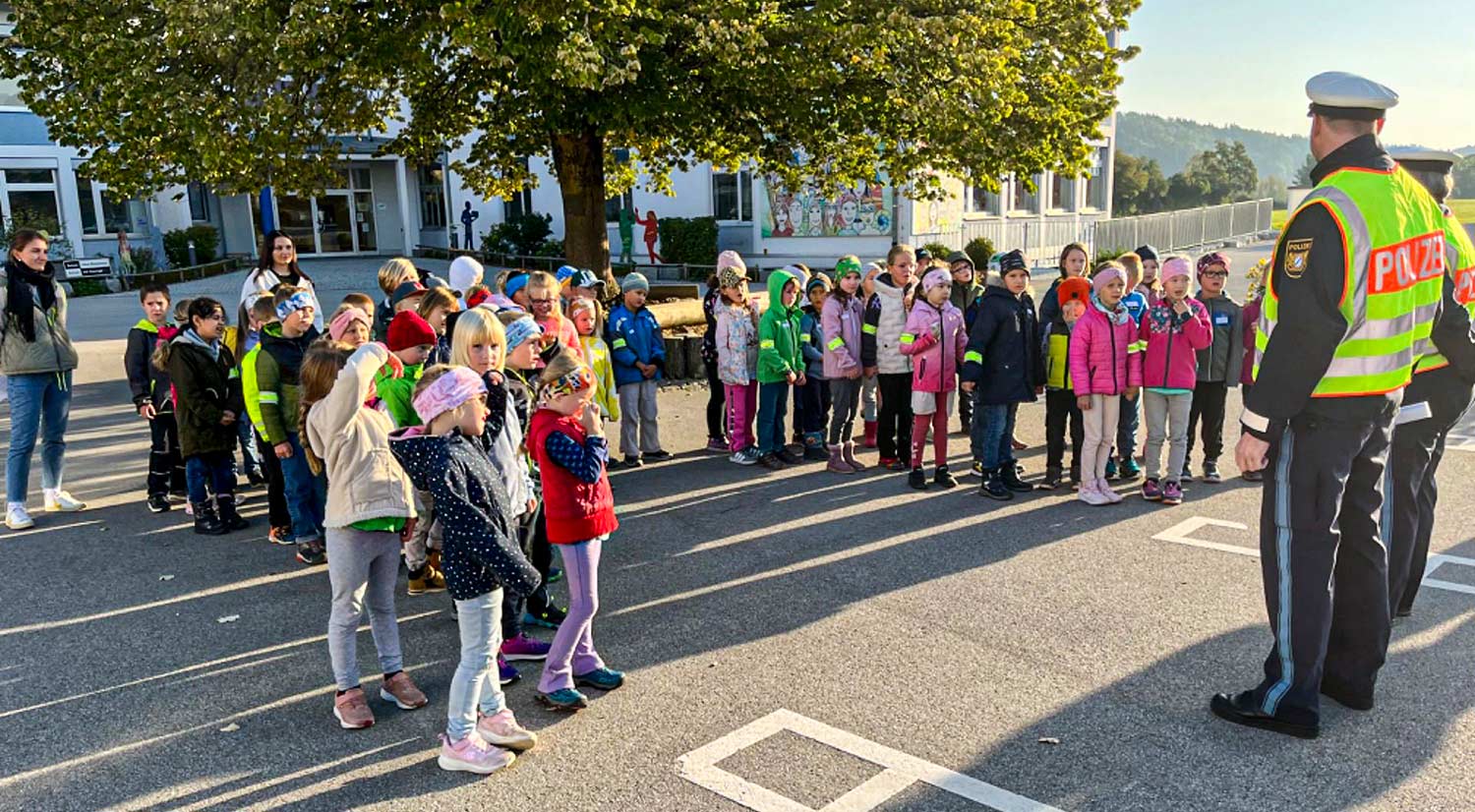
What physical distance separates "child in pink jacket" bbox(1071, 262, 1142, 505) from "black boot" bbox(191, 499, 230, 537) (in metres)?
6.17

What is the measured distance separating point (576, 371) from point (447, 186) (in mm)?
33780

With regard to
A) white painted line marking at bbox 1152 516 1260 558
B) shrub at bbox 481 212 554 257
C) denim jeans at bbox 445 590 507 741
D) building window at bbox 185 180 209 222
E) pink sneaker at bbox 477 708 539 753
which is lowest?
white painted line marking at bbox 1152 516 1260 558

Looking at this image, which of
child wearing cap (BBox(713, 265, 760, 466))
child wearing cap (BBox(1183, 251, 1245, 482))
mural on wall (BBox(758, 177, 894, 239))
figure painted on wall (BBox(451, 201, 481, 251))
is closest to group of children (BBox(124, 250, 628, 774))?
child wearing cap (BBox(713, 265, 760, 466))

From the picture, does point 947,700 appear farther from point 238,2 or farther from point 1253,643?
point 238,2

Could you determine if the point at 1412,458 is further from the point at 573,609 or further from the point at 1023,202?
the point at 1023,202

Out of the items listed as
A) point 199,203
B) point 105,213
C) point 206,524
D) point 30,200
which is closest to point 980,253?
point 206,524

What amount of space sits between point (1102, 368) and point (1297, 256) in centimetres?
353

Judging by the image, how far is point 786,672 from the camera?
15.9 ft

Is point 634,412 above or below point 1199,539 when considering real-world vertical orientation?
above

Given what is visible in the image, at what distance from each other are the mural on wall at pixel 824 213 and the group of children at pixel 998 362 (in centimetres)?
1858

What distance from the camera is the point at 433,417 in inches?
155

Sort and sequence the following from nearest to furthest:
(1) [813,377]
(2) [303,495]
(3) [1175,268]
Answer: (2) [303,495]
(3) [1175,268]
(1) [813,377]

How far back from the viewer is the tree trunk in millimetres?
14094

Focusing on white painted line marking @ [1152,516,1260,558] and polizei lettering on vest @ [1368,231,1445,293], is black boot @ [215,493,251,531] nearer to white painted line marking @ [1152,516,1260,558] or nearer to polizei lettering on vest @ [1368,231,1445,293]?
white painted line marking @ [1152,516,1260,558]
